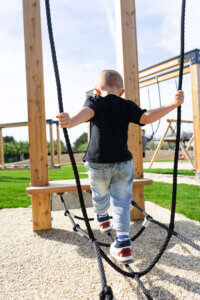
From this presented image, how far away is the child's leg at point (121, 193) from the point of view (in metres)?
1.80

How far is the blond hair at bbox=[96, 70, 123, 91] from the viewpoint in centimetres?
187

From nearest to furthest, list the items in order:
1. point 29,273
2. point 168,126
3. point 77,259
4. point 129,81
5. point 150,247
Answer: point 29,273 < point 77,259 < point 150,247 < point 129,81 < point 168,126

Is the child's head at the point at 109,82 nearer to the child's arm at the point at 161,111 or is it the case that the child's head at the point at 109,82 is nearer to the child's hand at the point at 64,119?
the child's arm at the point at 161,111

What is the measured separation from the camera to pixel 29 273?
179 cm

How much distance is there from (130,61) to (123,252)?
214cm

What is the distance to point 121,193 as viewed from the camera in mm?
1859

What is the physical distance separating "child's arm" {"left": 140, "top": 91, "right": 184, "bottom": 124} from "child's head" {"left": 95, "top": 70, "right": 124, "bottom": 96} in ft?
1.00

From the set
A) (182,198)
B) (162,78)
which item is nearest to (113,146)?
(182,198)

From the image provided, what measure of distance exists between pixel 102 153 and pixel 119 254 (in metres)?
0.68

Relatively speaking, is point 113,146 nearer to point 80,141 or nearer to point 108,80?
point 108,80

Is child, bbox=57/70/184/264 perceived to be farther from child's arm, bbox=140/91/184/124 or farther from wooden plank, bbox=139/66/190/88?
wooden plank, bbox=139/66/190/88

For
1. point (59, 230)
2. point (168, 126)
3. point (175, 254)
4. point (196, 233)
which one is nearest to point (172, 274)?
point (175, 254)

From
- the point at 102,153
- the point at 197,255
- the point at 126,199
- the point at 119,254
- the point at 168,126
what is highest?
the point at 168,126

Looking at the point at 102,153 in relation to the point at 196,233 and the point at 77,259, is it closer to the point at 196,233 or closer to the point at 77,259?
the point at 77,259
